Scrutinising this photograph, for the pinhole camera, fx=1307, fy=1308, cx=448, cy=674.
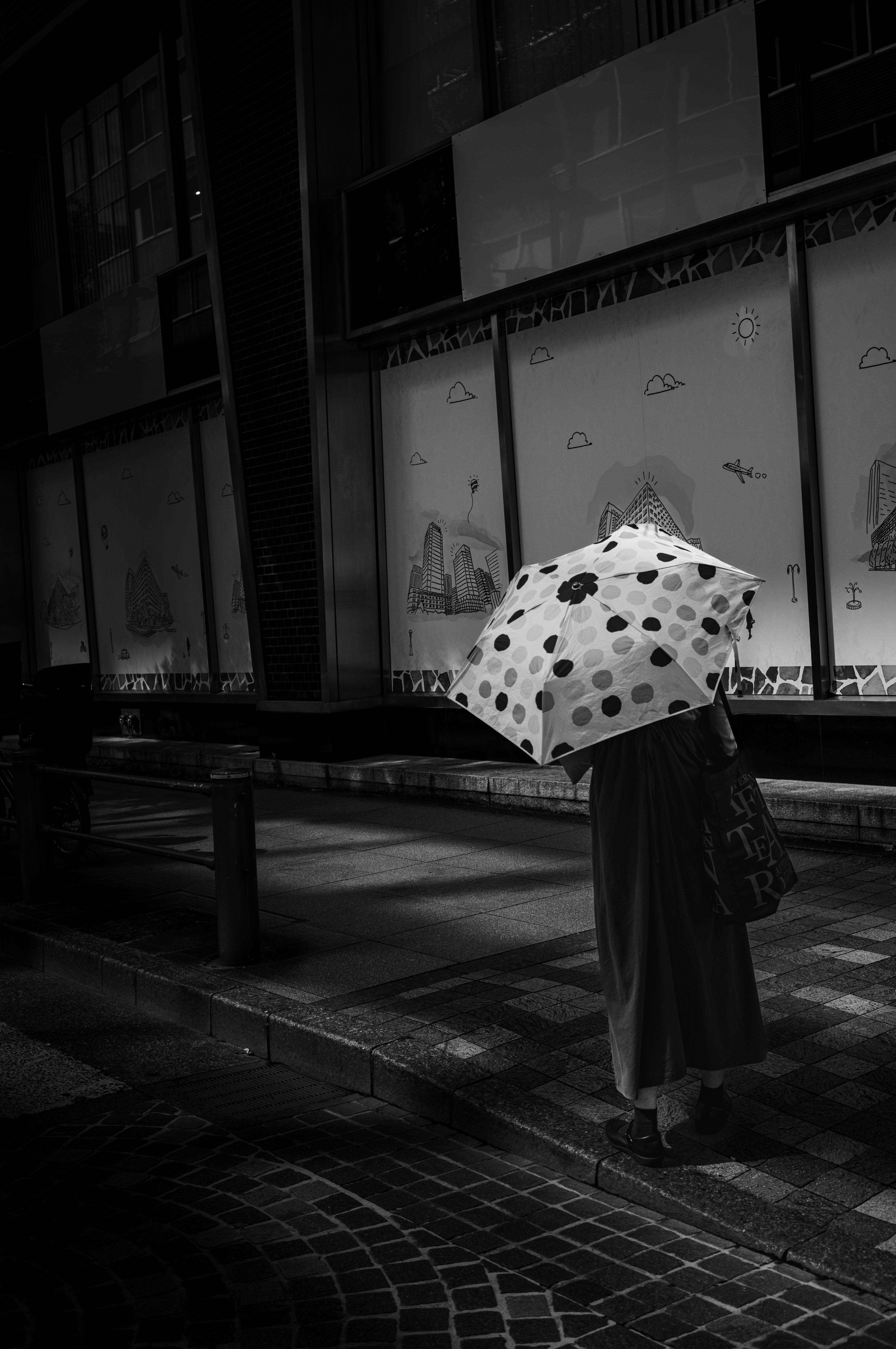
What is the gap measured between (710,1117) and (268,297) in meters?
10.0

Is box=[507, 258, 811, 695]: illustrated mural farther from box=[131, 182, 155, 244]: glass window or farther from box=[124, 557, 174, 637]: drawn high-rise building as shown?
box=[131, 182, 155, 244]: glass window

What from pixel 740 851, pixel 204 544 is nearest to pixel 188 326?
pixel 204 544

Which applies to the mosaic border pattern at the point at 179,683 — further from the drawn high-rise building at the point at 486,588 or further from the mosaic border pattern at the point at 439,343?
the mosaic border pattern at the point at 439,343

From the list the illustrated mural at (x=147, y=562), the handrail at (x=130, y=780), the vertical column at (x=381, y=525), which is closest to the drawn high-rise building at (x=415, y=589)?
the vertical column at (x=381, y=525)

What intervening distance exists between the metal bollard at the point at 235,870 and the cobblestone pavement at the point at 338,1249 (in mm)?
1244

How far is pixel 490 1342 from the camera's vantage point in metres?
2.99

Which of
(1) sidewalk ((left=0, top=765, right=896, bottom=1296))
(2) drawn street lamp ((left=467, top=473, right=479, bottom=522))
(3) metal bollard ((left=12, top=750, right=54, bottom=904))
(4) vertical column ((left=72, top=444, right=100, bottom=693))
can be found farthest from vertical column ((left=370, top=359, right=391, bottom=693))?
(4) vertical column ((left=72, top=444, right=100, bottom=693))

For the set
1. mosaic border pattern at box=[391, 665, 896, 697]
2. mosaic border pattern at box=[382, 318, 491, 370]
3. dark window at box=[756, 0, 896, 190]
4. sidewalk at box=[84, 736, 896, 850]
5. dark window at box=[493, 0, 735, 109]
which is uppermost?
dark window at box=[493, 0, 735, 109]

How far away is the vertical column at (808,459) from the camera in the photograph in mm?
8828

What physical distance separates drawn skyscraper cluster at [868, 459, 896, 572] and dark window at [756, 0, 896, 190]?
1.95m

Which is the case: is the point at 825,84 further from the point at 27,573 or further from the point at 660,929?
the point at 27,573

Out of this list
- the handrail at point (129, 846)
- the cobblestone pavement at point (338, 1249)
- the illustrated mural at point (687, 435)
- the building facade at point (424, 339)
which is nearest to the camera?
the cobblestone pavement at point (338, 1249)

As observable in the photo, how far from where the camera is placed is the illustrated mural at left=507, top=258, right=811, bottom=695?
910 centimetres

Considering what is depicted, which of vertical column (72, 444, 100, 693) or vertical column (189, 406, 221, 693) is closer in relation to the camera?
vertical column (189, 406, 221, 693)
